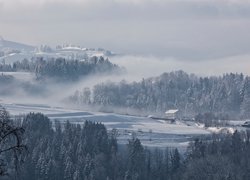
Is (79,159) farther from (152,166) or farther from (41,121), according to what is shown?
(41,121)

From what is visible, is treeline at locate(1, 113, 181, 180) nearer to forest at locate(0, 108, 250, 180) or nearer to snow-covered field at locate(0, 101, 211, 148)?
forest at locate(0, 108, 250, 180)

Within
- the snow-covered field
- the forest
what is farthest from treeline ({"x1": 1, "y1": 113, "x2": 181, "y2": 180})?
the snow-covered field

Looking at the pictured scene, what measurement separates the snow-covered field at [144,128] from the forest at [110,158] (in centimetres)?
1143

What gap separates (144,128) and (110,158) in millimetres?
52858

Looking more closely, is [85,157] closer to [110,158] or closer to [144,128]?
[110,158]

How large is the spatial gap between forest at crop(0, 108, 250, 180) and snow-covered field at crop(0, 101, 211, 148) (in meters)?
11.4

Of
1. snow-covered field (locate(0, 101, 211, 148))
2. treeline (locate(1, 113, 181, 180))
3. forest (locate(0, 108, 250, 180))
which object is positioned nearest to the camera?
forest (locate(0, 108, 250, 180))

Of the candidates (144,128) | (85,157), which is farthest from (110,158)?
(144,128)

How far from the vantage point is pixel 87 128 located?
4245 inches

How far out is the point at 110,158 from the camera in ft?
307

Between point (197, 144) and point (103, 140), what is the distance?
11.2 meters

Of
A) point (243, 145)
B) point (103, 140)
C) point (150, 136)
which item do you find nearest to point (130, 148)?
point (103, 140)

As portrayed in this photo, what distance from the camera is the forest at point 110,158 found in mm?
82812

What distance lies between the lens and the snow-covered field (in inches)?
4905
